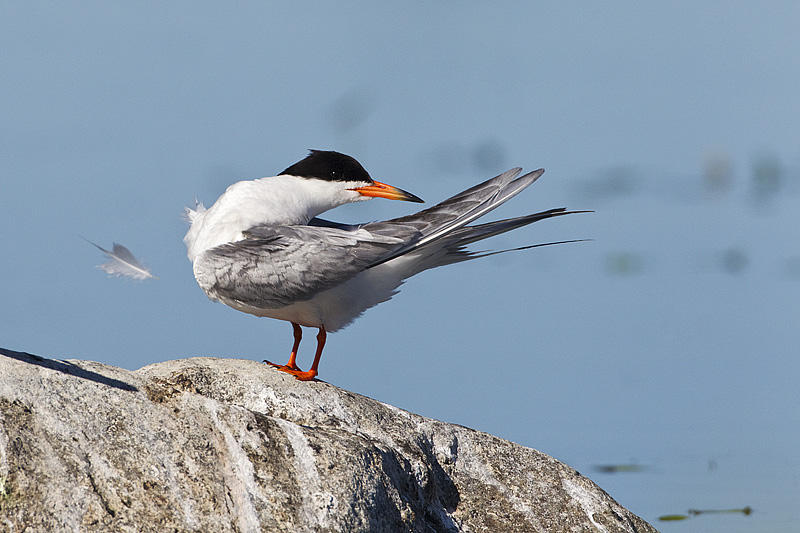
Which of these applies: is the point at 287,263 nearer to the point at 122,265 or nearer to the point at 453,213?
the point at 453,213

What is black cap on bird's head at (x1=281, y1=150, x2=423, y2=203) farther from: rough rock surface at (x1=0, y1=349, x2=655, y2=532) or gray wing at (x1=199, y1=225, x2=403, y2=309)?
rough rock surface at (x1=0, y1=349, x2=655, y2=532)

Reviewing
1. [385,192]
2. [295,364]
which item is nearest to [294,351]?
[295,364]

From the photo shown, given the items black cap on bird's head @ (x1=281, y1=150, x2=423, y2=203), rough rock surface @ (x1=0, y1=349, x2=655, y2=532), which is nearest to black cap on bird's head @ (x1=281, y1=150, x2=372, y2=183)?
black cap on bird's head @ (x1=281, y1=150, x2=423, y2=203)

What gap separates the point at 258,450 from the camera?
4.85 metres

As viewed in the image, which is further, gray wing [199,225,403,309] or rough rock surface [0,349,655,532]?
gray wing [199,225,403,309]

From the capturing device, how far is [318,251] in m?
6.61

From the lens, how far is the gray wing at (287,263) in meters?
6.55

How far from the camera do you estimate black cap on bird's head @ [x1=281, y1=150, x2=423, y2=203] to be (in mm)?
7523

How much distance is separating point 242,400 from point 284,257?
1288mm

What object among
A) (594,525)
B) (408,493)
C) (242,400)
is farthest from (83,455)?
(594,525)

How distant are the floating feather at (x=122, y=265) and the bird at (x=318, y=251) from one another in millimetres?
764

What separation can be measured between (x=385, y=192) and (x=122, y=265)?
8.33 ft

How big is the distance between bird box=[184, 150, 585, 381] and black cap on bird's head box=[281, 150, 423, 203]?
1.03ft

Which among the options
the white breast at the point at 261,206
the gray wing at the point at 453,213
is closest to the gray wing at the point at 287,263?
the gray wing at the point at 453,213
